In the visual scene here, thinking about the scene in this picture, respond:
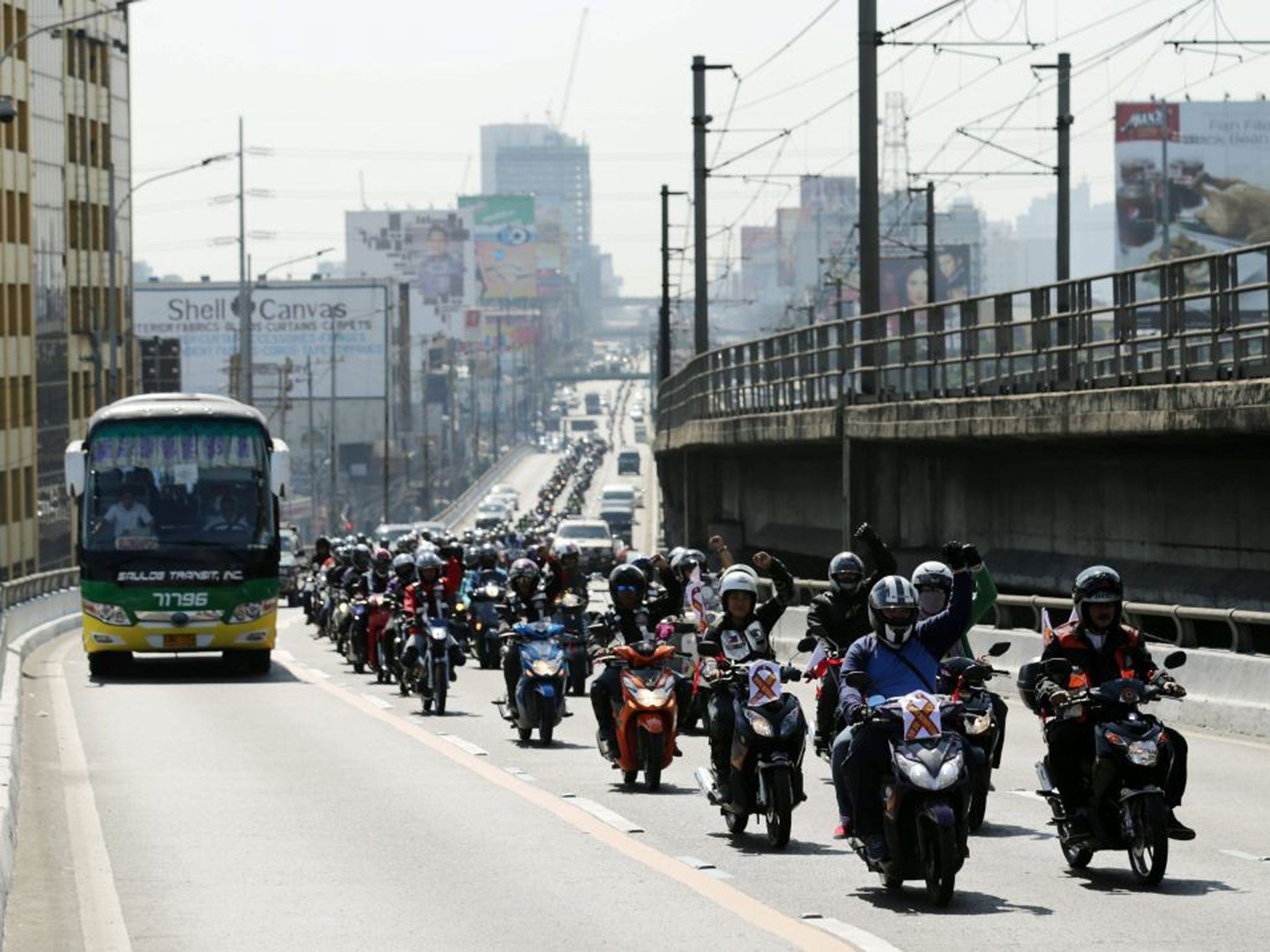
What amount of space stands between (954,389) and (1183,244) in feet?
327

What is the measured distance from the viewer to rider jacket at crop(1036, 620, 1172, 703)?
12930 mm

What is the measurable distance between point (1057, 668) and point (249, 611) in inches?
849

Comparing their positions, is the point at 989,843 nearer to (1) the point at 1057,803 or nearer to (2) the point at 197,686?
(1) the point at 1057,803

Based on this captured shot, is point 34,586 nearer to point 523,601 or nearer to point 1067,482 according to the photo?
point 1067,482

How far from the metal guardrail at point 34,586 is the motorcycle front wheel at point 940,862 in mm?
25985

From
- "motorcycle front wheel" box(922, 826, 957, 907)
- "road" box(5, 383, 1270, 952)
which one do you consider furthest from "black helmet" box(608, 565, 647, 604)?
"motorcycle front wheel" box(922, 826, 957, 907)

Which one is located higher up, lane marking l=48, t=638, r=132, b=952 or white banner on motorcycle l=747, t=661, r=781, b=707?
white banner on motorcycle l=747, t=661, r=781, b=707

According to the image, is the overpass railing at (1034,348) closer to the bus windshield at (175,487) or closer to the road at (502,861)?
the road at (502,861)

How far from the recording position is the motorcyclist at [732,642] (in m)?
14.8

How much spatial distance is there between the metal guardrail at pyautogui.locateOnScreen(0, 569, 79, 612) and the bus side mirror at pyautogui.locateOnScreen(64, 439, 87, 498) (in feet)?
14.7

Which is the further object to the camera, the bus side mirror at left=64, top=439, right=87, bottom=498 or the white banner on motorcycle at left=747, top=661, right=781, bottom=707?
the bus side mirror at left=64, top=439, right=87, bottom=498

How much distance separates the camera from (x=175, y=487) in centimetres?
3275

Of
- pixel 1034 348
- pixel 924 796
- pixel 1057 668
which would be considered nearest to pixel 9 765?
pixel 924 796

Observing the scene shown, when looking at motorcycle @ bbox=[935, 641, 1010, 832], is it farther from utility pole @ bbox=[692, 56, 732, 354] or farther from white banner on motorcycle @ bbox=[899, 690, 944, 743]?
utility pole @ bbox=[692, 56, 732, 354]
